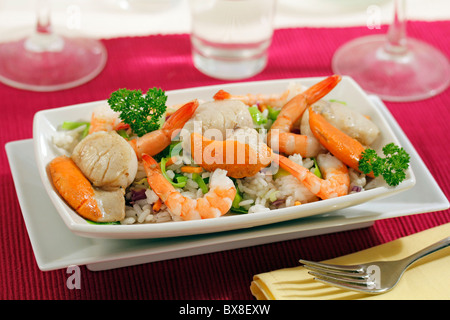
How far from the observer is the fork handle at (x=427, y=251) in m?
2.07

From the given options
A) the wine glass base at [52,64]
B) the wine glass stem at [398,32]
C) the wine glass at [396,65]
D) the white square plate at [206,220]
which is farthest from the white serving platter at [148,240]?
the wine glass stem at [398,32]

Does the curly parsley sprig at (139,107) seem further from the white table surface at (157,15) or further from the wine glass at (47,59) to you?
the white table surface at (157,15)

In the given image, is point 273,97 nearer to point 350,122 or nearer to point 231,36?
point 350,122

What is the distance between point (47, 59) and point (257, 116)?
154cm

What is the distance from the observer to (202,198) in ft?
6.56

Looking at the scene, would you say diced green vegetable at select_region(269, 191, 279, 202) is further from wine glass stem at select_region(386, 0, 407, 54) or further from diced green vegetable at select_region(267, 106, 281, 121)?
wine glass stem at select_region(386, 0, 407, 54)

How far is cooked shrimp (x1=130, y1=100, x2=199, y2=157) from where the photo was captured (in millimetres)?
2156

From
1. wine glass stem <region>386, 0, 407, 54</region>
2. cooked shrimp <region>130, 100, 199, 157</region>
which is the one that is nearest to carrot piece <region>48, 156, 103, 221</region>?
cooked shrimp <region>130, 100, 199, 157</region>

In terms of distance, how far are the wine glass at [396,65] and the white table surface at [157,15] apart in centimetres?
35

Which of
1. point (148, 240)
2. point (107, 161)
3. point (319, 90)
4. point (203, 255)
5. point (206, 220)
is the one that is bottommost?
point (203, 255)

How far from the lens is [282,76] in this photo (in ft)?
10.9

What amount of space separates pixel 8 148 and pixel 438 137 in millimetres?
1946

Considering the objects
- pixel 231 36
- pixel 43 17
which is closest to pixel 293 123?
pixel 231 36
